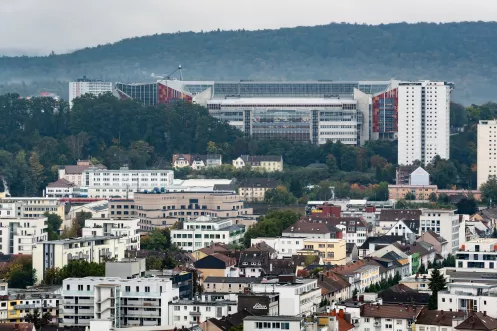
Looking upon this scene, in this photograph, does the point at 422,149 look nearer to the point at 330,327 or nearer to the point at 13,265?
the point at 13,265

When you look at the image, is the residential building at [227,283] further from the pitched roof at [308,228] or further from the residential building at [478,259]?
the pitched roof at [308,228]

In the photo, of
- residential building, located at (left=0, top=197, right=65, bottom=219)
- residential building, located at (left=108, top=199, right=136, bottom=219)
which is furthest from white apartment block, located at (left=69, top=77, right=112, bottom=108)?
residential building, located at (left=108, top=199, right=136, bottom=219)

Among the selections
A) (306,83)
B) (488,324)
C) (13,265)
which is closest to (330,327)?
(488,324)

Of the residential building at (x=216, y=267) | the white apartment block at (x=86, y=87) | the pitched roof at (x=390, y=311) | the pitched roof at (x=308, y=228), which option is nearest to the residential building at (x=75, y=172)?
the pitched roof at (x=308, y=228)

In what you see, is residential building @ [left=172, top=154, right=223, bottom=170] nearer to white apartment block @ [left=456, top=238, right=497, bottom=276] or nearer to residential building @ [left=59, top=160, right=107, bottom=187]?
residential building @ [left=59, top=160, right=107, bottom=187]

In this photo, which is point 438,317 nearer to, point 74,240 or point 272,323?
point 272,323
